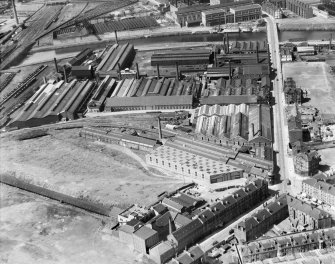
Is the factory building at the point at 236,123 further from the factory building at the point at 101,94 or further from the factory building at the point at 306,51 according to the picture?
the factory building at the point at 306,51

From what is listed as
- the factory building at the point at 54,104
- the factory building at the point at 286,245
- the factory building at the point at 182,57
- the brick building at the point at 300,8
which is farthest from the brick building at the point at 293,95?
the brick building at the point at 300,8

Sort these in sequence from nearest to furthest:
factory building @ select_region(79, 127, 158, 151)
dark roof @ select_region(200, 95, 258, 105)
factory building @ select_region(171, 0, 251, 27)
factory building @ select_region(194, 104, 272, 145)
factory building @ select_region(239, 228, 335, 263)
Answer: factory building @ select_region(239, 228, 335, 263) < factory building @ select_region(194, 104, 272, 145) < factory building @ select_region(79, 127, 158, 151) < dark roof @ select_region(200, 95, 258, 105) < factory building @ select_region(171, 0, 251, 27)

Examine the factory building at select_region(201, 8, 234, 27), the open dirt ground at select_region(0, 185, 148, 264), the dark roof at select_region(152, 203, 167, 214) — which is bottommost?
the open dirt ground at select_region(0, 185, 148, 264)

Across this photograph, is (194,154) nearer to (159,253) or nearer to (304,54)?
(159,253)

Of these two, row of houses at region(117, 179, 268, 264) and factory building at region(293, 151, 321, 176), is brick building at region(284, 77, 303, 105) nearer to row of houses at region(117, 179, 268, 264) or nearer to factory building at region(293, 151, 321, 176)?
factory building at region(293, 151, 321, 176)

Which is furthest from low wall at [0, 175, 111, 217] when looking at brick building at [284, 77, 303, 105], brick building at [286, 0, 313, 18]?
brick building at [286, 0, 313, 18]

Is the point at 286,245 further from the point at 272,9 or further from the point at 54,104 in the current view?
the point at 272,9
